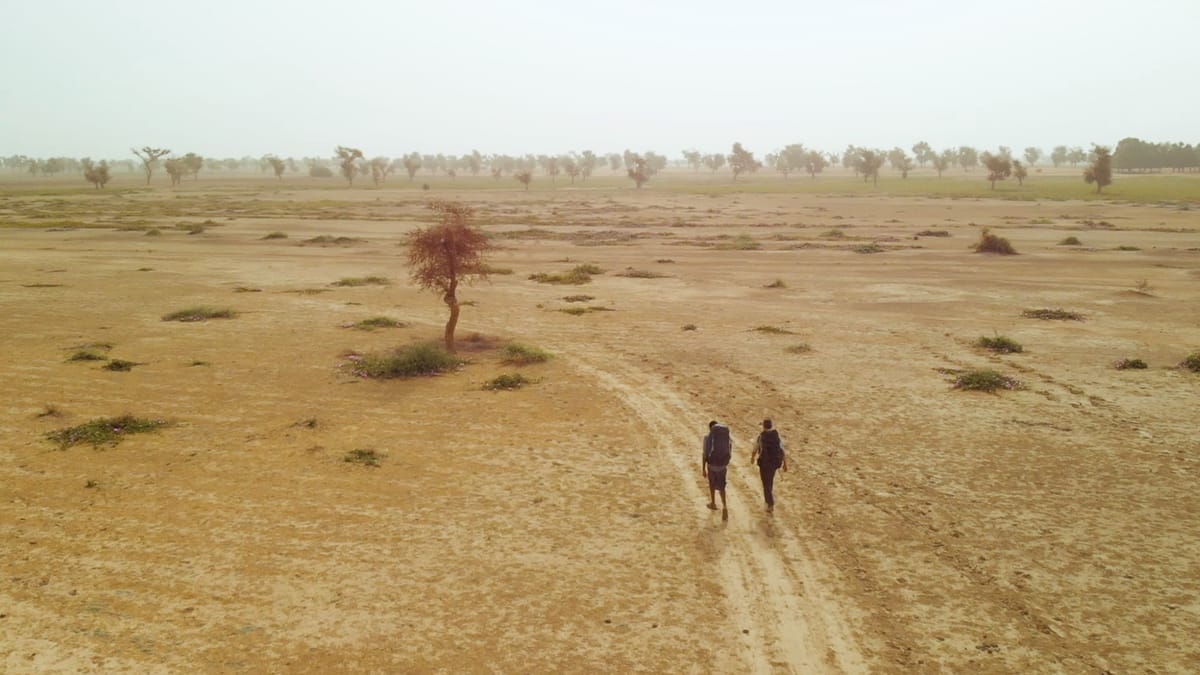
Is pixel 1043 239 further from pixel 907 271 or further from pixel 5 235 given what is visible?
pixel 5 235

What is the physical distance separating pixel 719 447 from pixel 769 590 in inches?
111

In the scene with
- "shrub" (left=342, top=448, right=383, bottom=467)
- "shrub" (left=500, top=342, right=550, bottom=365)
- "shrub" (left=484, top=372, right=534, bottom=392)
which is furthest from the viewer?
"shrub" (left=500, top=342, right=550, bottom=365)

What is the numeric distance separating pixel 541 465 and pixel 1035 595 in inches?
363

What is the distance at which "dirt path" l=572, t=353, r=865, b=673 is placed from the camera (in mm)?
9203

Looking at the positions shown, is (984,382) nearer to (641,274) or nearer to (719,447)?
(719,447)

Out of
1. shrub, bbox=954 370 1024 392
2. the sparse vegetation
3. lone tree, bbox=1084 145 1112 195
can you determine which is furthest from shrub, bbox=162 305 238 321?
lone tree, bbox=1084 145 1112 195

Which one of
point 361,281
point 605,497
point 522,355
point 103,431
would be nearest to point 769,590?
point 605,497

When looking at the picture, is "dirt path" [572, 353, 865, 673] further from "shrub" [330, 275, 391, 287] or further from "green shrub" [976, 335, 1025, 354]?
"shrub" [330, 275, 391, 287]

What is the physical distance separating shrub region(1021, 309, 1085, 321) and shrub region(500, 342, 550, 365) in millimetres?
20840

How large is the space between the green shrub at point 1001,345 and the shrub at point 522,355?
1531 centimetres

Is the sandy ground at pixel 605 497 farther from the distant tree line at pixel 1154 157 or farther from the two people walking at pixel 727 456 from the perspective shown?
the distant tree line at pixel 1154 157

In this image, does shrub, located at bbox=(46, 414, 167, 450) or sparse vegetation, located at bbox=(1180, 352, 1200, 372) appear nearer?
shrub, located at bbox=(46, 414, 167, 450)

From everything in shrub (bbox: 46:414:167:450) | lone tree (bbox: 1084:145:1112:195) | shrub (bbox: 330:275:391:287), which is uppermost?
lone tree (bbox: 1084:145:1112:195)

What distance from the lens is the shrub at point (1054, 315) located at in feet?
Answer: 97.8
